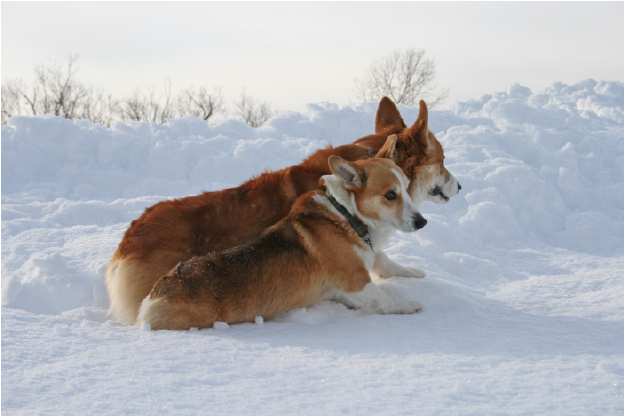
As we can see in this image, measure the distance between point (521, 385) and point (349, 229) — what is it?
A: 83.1 inches

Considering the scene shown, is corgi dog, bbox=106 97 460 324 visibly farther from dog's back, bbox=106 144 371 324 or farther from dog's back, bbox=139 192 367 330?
dog's back, bbox=139 192 367 330

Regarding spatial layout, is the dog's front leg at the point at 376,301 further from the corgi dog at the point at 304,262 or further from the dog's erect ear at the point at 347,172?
the dog's erect ear at the point at 347,172

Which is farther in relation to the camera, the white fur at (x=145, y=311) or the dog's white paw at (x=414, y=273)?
the dog's white paw at (x=414, y=273)

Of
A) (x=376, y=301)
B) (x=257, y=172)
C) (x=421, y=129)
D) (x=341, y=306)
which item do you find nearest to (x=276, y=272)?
(x=341, y=306)

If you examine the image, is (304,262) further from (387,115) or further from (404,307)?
(387,115)

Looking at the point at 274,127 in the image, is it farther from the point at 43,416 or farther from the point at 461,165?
the point at 43,416

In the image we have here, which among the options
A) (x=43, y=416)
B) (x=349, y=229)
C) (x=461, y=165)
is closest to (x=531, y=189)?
(x=461, y=165)

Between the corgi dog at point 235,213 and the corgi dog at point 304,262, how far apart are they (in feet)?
0.89

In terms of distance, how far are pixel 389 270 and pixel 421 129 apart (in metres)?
1.19

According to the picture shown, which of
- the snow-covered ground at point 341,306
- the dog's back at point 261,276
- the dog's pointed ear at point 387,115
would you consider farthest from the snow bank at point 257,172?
the dog's pointed ear at point 387,115

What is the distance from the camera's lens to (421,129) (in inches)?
213

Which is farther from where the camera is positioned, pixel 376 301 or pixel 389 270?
pixel 389 270

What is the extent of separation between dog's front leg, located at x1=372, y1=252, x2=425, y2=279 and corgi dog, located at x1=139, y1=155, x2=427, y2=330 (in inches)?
18.1

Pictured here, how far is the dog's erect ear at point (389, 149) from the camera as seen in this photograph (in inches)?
204
